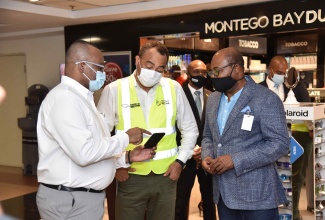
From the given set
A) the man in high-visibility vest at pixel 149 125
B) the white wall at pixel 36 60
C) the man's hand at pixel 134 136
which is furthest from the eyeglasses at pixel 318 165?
the white wall at pixel 36 60

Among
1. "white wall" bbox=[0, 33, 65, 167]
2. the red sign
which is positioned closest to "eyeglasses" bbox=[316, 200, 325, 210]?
the red sign

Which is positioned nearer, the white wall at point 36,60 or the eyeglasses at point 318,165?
the eyeglasses at point 318,165

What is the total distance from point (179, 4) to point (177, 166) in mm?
3345

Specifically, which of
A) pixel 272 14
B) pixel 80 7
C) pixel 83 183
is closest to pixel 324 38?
pixel 272 14

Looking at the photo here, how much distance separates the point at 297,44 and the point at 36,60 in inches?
216

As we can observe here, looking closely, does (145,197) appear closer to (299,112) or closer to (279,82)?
(299,112)

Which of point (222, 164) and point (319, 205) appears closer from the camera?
point (222, 164)

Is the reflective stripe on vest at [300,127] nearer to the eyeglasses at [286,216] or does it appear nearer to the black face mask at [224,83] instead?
the eyeglasses at [286,216]

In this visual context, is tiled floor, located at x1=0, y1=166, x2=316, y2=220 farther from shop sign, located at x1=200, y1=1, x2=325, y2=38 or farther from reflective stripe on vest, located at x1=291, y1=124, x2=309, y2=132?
shop sign, located at x1=200, y1=1, x2=325, y2=38

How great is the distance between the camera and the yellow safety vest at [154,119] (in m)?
2.91

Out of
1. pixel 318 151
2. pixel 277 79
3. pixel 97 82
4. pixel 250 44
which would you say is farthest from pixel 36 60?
pixel 97 82

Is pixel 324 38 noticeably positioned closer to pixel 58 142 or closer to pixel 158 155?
pixel 158 155

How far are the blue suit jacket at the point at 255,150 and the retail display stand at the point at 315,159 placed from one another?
1412 mm

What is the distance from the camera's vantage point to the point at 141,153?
8.90 ft
